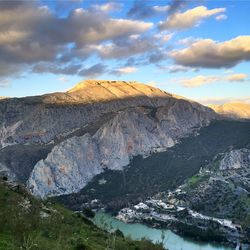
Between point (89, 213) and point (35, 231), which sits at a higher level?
point (35, 231)

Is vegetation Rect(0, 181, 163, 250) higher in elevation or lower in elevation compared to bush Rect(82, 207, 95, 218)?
higher

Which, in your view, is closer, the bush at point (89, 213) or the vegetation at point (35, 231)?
the vegetation at point (35, 231)

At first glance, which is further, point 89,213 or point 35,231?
point 89,213

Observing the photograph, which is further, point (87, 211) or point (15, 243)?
point (87, 211)

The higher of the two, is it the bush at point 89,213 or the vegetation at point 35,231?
the vegetation at point 35,231

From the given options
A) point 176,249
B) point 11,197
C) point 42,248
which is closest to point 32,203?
point 11,197

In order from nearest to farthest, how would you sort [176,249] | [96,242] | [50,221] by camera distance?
1. [50,221]
2. [96,242]
3. [176,249]

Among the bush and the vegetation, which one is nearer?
the vegetation

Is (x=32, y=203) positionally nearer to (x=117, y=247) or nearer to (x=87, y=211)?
(x=117, y=247)
